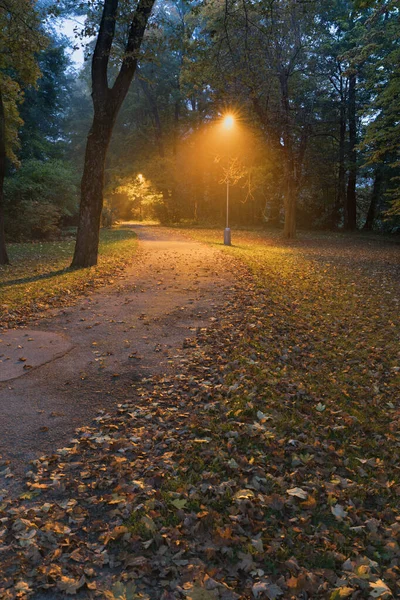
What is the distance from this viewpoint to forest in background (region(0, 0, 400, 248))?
12.3m

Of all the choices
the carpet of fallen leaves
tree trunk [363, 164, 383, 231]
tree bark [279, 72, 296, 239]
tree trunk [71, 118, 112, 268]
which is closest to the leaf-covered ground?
tree trunk [71, 118, 112, 268]

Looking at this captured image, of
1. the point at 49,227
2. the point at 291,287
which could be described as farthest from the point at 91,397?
the point at 49,227

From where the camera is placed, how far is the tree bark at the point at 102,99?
1138 cm

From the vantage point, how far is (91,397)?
4.90 metres

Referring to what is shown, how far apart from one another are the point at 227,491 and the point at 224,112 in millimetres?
25700

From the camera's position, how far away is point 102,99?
1198 centimetres

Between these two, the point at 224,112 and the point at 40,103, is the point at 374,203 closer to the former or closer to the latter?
the point at 224,112

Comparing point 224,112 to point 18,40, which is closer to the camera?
point 18,40

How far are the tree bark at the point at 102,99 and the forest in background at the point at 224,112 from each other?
39 centimetres

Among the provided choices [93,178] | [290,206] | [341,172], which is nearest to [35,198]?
[93,178]

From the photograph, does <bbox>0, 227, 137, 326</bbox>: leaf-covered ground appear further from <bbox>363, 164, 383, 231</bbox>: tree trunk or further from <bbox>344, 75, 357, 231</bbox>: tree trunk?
<bbox>363, 164, 383, 231</bbox>: tree trunk

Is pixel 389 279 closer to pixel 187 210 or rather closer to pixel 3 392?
pixel 3 392

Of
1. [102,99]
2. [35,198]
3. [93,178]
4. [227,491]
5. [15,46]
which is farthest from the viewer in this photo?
[35,198]

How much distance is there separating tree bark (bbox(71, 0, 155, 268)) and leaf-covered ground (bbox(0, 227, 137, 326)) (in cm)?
119
